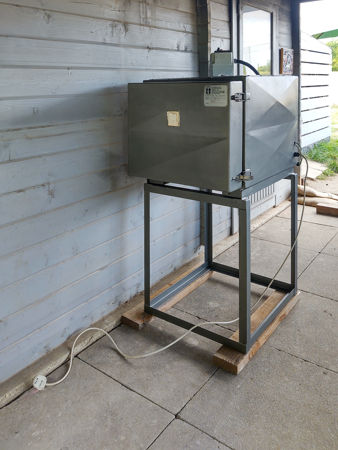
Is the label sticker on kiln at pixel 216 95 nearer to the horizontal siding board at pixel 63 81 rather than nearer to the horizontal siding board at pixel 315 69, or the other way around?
the horizontal siding board at pixel 63 81

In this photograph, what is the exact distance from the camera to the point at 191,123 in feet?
5.84

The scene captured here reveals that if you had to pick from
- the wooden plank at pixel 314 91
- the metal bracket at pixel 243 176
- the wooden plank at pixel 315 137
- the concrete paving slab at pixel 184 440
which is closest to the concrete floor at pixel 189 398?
the concrete paving slab at pixel 184 440

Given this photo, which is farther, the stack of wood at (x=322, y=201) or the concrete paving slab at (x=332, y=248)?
the stack of wood at (x=322, y=201)

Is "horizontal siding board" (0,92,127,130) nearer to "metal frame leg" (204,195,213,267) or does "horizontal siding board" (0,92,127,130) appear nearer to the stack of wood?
"metal frame leg" (204,195,213,267)

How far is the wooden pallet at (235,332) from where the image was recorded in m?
1.91

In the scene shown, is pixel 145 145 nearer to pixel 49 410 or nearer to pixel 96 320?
pixel 96 320

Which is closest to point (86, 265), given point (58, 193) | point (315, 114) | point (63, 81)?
point (58, 193)

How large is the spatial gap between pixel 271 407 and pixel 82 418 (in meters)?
0.76

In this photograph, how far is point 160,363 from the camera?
1.96m

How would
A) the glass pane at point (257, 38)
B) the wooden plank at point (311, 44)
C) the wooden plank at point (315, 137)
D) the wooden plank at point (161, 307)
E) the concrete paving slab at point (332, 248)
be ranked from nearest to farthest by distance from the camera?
the wooden plank at point (161, 307) < the concrete paving slab at point (332, 248) < the glass pane at point (257, 38) < the wooden plank at point (311, 44) < the wooden plank at point (315, 137)

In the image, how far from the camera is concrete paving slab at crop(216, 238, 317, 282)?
2873mm

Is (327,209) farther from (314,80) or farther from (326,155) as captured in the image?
(314,80)

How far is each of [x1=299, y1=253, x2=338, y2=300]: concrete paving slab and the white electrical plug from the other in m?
1.64

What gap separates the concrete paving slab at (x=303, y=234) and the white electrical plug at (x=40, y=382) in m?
2.17
